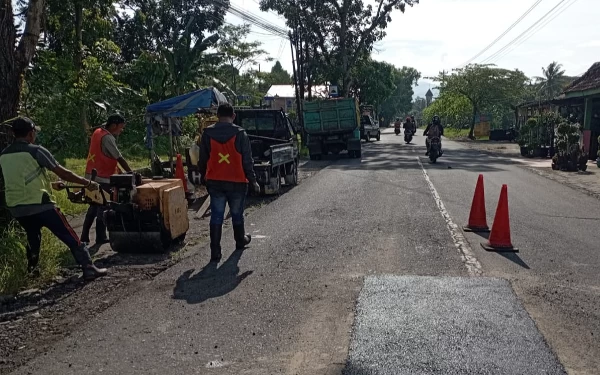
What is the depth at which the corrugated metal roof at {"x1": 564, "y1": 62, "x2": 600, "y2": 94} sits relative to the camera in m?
22.4

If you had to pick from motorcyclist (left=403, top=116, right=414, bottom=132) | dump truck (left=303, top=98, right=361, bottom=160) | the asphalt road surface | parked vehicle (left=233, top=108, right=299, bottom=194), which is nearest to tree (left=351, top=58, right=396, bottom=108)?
motorcyclist (left=403, top=116, right=414, bottom=132)

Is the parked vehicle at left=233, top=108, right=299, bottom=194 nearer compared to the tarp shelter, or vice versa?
the tarp shelter

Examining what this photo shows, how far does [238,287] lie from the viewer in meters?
5.82

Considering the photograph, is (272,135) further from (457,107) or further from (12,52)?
(457,107)

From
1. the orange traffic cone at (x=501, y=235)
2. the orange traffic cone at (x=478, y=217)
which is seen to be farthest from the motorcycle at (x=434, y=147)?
the orange traffic cone at (x=501, y=235)

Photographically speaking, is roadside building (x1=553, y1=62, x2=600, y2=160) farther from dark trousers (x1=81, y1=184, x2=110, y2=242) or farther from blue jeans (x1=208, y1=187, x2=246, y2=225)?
dark trousers (x1=81, y1=184, x2=110, y2=242)

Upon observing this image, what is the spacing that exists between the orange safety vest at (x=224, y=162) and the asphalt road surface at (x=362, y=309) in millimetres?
1034

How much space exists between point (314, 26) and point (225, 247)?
3464cm

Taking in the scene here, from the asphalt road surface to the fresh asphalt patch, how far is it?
15 mm

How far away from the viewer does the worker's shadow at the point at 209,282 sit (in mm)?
5570

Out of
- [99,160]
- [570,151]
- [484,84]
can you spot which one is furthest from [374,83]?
[99,160]

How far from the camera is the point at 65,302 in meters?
5.48

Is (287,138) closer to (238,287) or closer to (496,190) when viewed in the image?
(496,190)

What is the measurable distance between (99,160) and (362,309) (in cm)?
441
